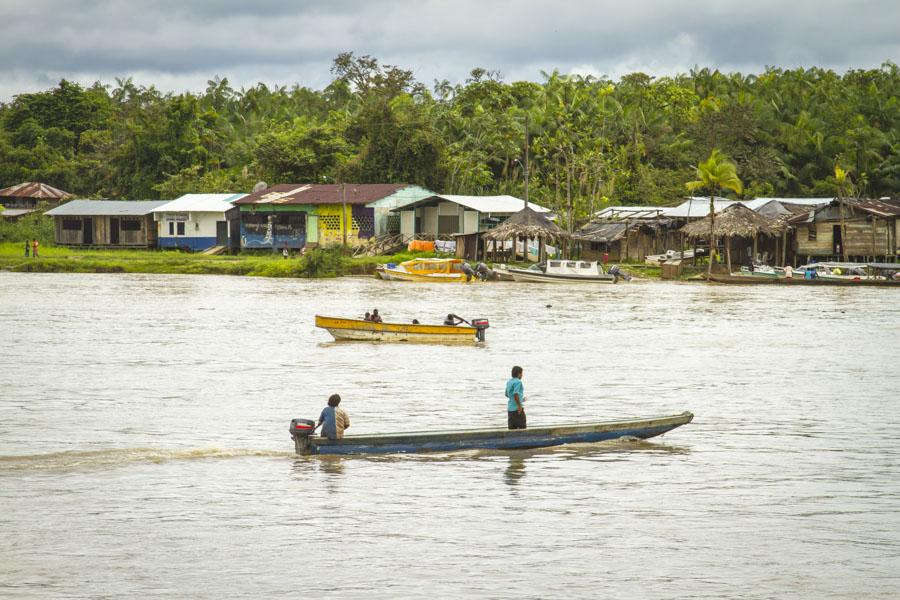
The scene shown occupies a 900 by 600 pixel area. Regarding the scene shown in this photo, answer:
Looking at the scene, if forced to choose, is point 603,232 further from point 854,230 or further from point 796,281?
point 854,230

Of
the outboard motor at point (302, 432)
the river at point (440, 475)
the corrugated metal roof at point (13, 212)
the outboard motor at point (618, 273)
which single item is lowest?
the river at point (440, 475)

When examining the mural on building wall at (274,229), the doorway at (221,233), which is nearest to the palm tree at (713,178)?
the mural on building wall at (274,229)

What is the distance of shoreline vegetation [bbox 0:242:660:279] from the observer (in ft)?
167

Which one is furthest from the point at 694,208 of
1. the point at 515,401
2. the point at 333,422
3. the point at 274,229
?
the point at 333,422

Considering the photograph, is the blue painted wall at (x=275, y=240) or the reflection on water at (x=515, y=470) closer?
the reflection on water at (x=515, y=470)

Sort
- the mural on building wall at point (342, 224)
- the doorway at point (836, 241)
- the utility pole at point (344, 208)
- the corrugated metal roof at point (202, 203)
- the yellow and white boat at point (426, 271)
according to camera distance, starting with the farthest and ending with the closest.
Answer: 1. the corrugated metal roof at point (202, 203)
2. the mural on building wall at point (342, 224)
3. the utility pole at point (344, 208)
4. the doorway at point (836, 241)
5. the yellow and white boat at point (426, 271)

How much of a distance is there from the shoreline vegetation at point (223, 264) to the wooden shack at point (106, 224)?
3.78 meters

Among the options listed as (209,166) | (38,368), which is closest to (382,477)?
(38,368)

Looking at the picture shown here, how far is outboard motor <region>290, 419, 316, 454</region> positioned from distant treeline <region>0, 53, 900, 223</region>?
42861mm

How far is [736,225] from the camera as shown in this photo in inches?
1956

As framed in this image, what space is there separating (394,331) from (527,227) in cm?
2447

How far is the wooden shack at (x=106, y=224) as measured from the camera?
59.2 metres

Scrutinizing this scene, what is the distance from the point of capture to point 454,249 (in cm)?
5484

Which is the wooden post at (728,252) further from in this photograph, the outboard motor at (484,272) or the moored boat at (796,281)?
the outboard motor at (484,272)
